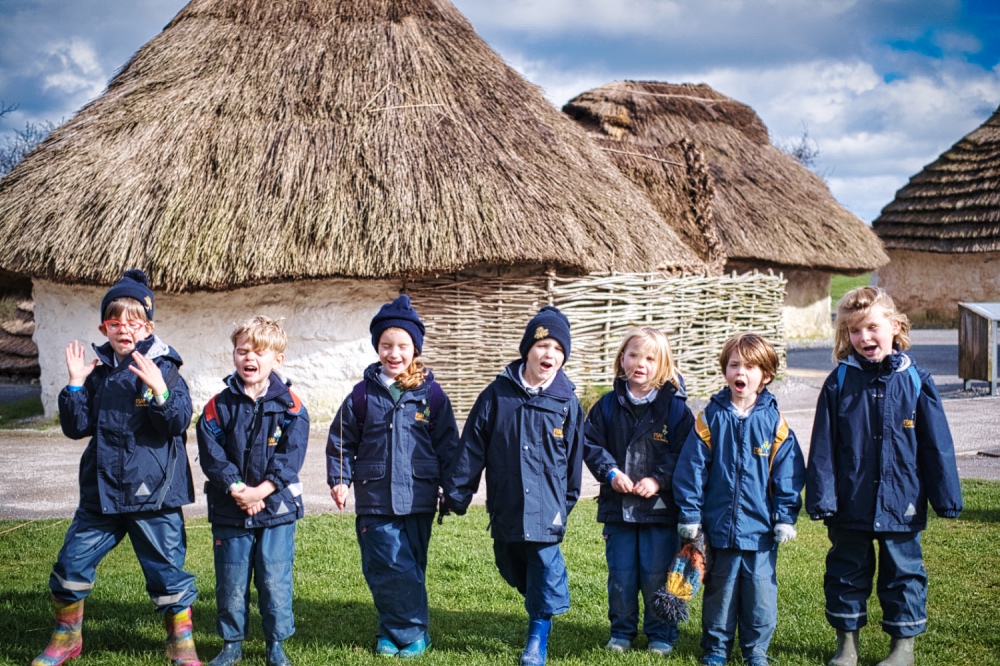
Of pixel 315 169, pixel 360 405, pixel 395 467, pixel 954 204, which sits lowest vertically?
pixel 395 467

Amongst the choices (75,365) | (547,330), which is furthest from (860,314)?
(75,365)

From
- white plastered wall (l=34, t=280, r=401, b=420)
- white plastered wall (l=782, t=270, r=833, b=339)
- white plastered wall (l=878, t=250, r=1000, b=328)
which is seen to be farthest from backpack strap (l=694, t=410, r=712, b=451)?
white plastered wall (l=878, t=250, r=1000, b=328)

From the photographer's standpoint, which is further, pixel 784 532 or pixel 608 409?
pixel 608 409

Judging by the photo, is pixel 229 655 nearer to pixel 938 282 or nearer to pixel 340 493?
pixel 340 493

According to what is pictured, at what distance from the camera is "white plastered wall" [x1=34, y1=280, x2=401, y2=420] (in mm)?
9336

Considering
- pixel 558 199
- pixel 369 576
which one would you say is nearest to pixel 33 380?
pixel 558 199

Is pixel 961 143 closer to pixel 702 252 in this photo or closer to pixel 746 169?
pixel 746 169

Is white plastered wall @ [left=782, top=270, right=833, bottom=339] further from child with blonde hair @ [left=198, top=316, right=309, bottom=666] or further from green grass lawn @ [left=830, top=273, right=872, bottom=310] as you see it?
child with blonde hair @ [left=198, top=316, right=309, bottom=666]

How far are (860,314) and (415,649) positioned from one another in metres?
2.25

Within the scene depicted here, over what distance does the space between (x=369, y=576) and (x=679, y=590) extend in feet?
4.17

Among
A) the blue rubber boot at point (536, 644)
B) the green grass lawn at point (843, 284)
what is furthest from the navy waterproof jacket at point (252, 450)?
the green grass lawn at point (843, 284)

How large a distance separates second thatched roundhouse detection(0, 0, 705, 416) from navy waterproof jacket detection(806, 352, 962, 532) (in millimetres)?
5687

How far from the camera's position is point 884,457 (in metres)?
3.48

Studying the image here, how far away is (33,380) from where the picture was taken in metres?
15.0
